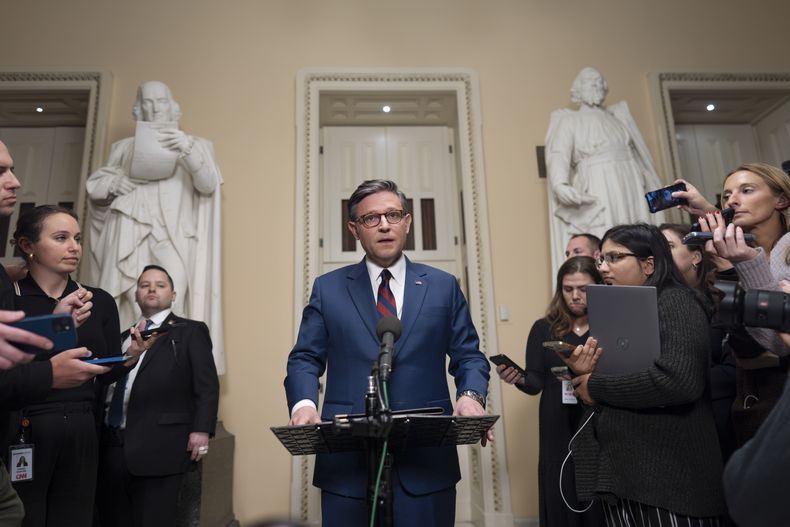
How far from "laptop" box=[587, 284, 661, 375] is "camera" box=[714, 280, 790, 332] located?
45 centimetres

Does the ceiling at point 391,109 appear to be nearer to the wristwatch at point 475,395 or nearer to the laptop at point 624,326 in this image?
the laptop at point 624,326

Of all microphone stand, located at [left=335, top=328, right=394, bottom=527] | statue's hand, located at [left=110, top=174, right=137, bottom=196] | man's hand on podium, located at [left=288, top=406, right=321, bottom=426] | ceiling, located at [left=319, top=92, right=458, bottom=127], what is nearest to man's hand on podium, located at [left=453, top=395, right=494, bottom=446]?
microphone stand, located at [left=335, top=328, right=394, bottom=527]

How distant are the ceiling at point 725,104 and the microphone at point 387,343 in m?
5.07

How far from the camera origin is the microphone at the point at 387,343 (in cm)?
127

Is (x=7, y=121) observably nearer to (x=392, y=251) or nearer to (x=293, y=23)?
(x=293, y=23)

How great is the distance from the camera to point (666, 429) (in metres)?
1.68

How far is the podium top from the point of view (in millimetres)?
1281

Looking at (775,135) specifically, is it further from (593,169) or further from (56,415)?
(56,415)

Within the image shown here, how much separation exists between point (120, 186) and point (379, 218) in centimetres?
288

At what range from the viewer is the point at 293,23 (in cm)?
535

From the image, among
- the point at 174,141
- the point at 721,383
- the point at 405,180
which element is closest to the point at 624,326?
the point at 721,383

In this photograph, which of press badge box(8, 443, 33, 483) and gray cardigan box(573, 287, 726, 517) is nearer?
gray cardigan box(573, 287, 726, 517)

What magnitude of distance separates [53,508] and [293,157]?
3.35 m

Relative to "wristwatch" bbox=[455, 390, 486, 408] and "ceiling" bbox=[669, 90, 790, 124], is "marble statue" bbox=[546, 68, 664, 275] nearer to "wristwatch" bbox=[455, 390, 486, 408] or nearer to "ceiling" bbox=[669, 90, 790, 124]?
"ceiling" bbox=[669, 90, 790, 124]
